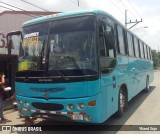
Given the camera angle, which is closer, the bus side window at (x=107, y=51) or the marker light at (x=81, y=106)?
the marker light at (x=81, y=106)

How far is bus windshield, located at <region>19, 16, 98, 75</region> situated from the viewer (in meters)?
5.40

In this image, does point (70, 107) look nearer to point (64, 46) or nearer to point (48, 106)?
point (48, 106)

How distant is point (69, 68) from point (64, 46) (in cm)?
59

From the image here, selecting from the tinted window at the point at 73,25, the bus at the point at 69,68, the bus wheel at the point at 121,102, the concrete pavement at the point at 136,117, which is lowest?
the concrete pavement at the point at 136,117

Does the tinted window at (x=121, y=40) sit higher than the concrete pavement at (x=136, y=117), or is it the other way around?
the tinted window at (x=121, y=40)

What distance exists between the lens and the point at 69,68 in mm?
5402

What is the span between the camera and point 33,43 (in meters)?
6.05

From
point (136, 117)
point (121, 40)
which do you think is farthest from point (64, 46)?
point (136, 117)

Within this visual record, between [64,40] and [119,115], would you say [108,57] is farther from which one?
[119,115]

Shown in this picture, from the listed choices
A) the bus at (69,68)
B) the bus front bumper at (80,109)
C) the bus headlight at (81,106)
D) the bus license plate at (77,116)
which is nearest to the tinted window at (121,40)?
the bus at (69,68)

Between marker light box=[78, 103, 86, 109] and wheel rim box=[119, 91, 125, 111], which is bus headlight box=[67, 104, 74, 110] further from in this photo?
wheel rim box=[119, 91, 125, 111]

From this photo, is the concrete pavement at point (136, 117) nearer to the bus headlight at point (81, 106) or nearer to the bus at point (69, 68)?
the bus at point (69, 68)

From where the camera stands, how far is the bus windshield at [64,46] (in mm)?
5402

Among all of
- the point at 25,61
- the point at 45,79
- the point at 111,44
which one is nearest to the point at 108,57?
the point at 111,44
